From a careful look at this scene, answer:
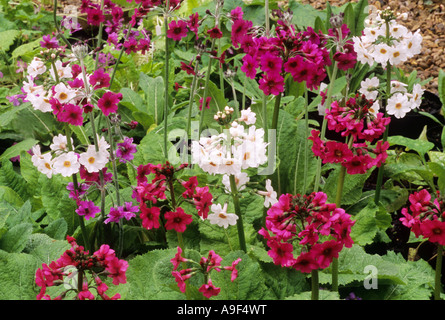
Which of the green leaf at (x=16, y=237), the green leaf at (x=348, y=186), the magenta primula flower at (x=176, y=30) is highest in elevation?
the magenta primula flower at (x=176, y=30)

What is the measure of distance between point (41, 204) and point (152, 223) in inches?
48.8

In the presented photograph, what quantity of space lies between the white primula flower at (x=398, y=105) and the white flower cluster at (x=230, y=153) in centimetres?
78

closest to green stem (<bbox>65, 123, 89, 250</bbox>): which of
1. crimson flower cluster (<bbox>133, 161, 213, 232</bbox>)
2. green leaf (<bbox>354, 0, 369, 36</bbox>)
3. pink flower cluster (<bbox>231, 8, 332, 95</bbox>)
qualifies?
crimson flower cluster (<bbox>133, 161, 213, 232</bbox>)

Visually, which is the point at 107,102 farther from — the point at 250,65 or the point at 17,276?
the point at 17,276

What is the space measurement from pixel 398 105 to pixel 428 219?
0.81 meters

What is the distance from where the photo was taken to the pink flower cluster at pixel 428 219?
1529 mm

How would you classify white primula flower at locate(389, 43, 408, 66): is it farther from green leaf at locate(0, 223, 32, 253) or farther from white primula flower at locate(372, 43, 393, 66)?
green leaf at locate(0, 223, 32, 253)

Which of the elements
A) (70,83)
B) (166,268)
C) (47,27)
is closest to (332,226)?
(166,268)

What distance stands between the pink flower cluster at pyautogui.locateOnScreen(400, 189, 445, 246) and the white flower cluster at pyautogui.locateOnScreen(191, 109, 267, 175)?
0.48 m

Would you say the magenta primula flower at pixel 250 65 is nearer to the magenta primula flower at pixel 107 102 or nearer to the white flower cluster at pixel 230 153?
the white flower cluster at pixel 230 153

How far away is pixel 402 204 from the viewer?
279 cm

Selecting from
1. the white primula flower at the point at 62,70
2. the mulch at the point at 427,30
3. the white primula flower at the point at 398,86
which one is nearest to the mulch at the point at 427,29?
the mulch at the point at 427,30

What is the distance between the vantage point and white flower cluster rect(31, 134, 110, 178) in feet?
6.13
